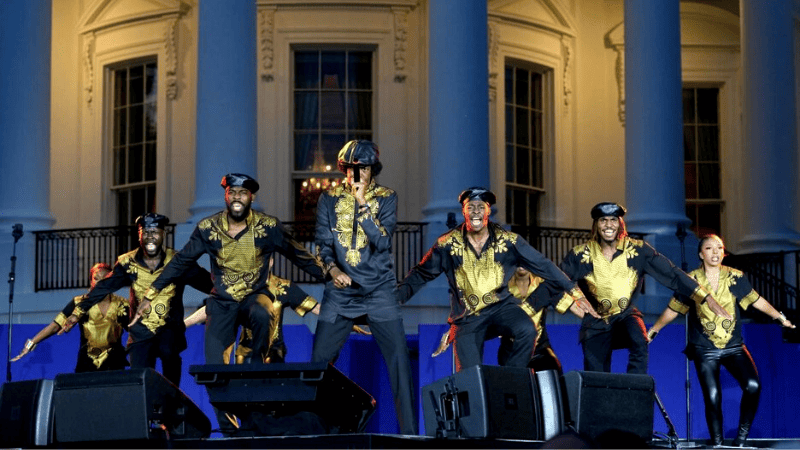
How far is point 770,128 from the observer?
84.0 ft

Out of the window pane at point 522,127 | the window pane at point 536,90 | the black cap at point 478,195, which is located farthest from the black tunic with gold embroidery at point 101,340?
the window pane at point 536,90

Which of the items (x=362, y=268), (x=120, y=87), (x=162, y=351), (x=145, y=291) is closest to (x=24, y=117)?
(x=120, y=87)

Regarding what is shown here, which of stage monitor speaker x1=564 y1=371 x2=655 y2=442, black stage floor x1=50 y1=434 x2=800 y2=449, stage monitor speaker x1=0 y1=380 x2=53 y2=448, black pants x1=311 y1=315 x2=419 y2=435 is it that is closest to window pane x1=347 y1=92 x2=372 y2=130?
black pants x1=311 y1=315 x2=419 y2=435

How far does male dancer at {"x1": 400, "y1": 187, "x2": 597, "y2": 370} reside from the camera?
13.8 metres

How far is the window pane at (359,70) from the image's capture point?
26641mm

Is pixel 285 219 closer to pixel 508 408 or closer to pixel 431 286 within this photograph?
pixel 431 286

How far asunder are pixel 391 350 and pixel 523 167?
14608 mm

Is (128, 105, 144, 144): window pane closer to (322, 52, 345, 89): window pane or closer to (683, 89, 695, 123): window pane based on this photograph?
(322, 52, 345, 89): window pane

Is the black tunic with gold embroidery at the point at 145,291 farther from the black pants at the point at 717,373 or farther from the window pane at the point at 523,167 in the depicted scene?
the window pane at the point at 523,167

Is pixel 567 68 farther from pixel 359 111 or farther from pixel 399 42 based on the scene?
pixel 359 111

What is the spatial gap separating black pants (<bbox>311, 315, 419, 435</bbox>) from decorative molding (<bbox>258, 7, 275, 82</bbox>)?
13.3m

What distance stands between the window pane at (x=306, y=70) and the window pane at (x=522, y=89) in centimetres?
326

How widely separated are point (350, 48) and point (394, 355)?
13.9 meters

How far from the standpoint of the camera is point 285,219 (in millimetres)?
26469
